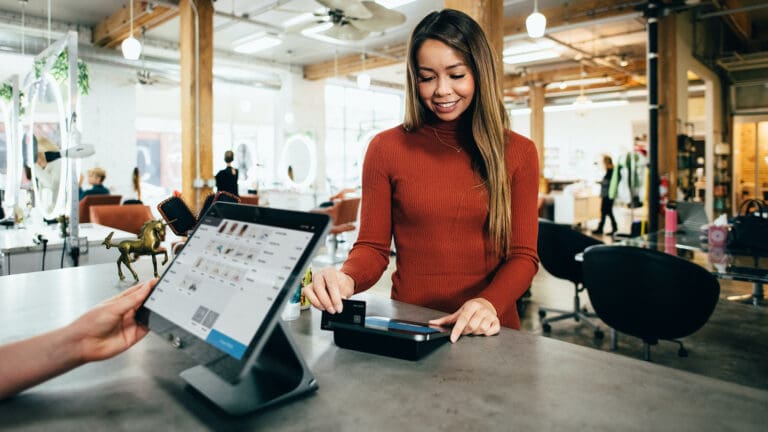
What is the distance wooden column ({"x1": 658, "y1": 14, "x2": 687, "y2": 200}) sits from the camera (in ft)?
24.1

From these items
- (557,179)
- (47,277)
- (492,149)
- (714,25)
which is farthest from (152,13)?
(557,179)

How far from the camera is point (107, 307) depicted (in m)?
0.86

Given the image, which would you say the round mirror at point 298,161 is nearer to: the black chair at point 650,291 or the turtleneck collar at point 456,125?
the black chair at point 650,291

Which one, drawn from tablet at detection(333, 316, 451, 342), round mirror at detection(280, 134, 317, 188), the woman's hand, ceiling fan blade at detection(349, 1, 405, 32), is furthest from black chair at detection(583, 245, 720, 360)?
round mirror at detection(280, 134, 317, 188)

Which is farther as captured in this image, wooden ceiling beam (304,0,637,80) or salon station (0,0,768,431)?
wooden ceiling beam (304,0,637,80)

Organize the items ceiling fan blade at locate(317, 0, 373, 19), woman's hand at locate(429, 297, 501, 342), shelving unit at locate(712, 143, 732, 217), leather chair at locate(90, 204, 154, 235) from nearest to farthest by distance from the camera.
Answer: woman's hand at locate(429, 297, 501, 342), ceiling fan blade at locate(317, 0, 373, 19), leather chair at locate(90, 204, 154, 235), shelving unit at locate(712, 143, 732, 217)

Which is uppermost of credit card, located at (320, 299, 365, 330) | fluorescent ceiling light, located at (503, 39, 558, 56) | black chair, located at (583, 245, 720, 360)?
fluorescent ceiling light, located at (503, 39, 558, 56)

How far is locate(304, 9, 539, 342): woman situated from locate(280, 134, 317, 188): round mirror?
11.7m

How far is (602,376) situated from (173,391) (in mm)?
698

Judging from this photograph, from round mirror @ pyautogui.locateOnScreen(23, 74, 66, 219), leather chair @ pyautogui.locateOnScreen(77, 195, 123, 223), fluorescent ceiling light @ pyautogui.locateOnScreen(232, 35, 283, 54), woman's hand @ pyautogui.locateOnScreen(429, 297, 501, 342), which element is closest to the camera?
woman's hand @ pyautogui.locateOnScreen(429, 297, 501, 342)

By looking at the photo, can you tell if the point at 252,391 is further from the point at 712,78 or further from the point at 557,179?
the point at 557,179

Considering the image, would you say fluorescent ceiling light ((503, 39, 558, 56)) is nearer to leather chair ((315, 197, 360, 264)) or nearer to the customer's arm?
leather chair ((315, 197, 360, 264))

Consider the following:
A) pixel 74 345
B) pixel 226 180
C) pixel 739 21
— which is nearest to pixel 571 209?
pixel 739 21

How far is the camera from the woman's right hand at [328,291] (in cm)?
109
